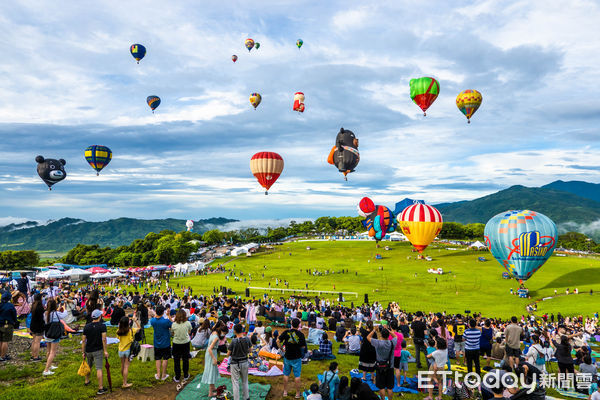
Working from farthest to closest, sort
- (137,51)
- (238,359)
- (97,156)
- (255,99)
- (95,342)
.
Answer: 1. (255,99)
2. (137,51)
3. (97,156)
4. (95,342)
5. (238,359)

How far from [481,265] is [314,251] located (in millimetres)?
43901

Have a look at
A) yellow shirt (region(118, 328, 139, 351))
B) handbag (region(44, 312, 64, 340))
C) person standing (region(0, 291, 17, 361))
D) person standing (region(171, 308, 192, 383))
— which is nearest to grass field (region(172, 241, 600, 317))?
person standing (region(171, 308, 192, 383))

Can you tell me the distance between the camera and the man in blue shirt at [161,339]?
9.63m

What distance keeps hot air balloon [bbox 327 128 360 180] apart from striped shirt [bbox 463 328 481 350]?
36612 mm

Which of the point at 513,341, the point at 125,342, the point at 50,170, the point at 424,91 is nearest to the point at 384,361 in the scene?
the point at 513,341

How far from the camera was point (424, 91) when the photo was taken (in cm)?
4369

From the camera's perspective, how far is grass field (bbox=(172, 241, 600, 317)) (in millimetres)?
42375

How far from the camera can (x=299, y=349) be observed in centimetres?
954

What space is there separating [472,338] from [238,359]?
745 centimetres

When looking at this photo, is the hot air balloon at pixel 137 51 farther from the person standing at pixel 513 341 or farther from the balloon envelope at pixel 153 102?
the person standing at pixel 513 341

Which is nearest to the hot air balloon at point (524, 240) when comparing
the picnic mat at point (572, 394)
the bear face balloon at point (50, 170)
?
the picnic mat at point (572, 394)

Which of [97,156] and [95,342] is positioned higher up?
[97,156]

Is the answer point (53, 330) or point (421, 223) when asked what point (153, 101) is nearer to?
point (421, 223)

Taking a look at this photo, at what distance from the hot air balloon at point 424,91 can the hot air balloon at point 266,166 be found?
1879 centimetres
